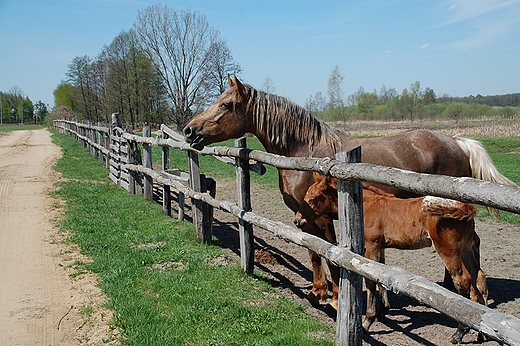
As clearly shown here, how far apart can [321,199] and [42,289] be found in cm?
320

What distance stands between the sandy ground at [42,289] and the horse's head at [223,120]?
6.81ft

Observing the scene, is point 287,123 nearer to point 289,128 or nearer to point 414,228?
point 289,128

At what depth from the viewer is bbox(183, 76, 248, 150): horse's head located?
208 inches

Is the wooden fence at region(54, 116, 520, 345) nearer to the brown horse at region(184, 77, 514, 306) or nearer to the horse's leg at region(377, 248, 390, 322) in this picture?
the brown horse at region(184, 77, 514, 306)

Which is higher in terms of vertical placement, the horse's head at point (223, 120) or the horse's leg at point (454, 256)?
the horse's head at point (223, 120)

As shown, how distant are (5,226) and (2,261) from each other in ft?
6.99

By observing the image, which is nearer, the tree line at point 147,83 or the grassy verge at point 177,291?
the grassy verge at point 177,291

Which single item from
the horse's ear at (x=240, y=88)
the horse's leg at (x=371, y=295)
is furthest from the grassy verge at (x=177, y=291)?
the horse's ear at (x=240, y=88)

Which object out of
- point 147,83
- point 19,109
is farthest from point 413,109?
point 19,109


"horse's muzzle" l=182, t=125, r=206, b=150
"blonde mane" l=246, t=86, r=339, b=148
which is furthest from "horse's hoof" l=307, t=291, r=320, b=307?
"horse's muzzle" l=182, t=125, r=206, b=150

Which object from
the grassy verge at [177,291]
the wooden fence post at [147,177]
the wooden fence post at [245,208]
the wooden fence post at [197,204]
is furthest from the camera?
the wooden fence post at [147,177]

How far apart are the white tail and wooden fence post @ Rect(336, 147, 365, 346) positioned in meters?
2.58

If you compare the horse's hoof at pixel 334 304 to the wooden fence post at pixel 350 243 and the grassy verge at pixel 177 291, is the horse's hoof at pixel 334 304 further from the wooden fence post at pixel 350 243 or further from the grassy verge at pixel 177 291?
the wooden fence post at pixel 350 243

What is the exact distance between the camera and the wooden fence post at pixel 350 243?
343 cm
